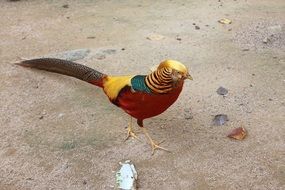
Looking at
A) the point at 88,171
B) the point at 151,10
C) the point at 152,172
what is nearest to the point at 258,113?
the point at 152,172

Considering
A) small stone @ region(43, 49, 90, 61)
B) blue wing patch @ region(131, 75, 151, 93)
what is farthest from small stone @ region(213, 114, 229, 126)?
small stone @ region(43, 49, 90, 61)

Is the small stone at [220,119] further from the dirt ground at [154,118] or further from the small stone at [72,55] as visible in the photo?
the small stone at [72,55]

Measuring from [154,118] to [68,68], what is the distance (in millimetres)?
791

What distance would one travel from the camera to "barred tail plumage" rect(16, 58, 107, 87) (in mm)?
3252

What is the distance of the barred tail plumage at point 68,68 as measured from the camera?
325 cm

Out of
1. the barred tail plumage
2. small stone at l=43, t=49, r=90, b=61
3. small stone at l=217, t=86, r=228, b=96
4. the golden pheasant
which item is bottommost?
small stone at l=43, t=49, r=90, b=61

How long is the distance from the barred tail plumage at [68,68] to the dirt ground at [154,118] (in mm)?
105

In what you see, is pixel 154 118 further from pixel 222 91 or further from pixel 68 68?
pixel 68 68

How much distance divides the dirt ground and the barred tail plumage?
0.34 feet

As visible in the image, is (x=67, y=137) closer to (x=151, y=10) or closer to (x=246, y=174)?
(x=246, y=174)

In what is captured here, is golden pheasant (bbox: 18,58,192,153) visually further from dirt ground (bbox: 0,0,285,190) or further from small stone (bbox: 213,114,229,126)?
small stone (bbox: 213,114,229,126)

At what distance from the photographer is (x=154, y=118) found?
132 inches

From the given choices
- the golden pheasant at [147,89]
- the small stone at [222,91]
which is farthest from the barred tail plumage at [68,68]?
the small stone at [222,91]

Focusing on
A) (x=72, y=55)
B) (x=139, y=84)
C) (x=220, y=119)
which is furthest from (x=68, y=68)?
(x=220, y=119)
